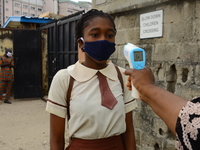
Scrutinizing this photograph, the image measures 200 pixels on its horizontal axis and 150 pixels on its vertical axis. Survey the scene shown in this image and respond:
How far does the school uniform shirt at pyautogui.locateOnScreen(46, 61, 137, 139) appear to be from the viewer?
136cm

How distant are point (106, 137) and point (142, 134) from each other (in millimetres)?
1627

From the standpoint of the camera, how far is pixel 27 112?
235 inches

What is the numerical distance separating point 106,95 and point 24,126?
4011mm

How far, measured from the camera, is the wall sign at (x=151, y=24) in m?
2.53

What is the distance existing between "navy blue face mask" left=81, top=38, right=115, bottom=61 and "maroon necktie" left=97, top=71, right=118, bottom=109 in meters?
0.18

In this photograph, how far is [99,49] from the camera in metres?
1.57

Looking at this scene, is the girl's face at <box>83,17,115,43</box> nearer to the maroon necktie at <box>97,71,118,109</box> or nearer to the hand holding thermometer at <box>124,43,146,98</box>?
the maroon necktie at <box>97,71,118,109</box>

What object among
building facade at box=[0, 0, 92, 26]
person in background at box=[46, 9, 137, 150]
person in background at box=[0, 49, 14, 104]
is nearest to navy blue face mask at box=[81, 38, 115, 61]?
person in background at box=[46, 9, 137, 150]

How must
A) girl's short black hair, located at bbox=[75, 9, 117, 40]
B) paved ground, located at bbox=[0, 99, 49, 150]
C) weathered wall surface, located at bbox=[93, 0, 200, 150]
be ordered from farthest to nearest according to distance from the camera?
paved ground, located at bbox=[0, 99, 49, 150]
weathered wall surface, located at bbox=[93, 0, 200, 150]
girl's short black hair, located at bbox=[75, 9, 117, 40]

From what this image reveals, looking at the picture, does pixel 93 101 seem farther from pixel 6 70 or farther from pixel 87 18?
pixel 6 70

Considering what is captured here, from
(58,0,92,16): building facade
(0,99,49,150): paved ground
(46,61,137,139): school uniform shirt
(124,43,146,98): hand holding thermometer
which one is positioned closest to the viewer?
(124,43,146,98): hand holding thermometer

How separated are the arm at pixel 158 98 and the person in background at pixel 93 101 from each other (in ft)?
1.48

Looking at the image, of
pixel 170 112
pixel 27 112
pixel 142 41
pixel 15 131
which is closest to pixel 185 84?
pixel 142 41

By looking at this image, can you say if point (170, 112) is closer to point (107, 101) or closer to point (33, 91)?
point (107, 101)
